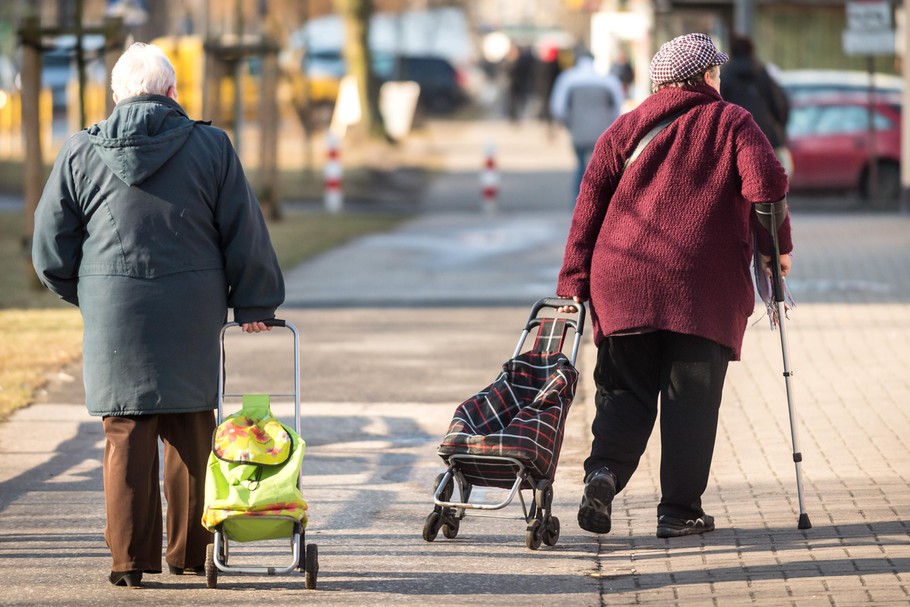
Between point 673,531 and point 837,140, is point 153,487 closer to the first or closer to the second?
point 673,531

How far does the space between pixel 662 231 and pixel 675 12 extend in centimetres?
2119

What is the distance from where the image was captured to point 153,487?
541cm

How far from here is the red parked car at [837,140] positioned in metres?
20.6

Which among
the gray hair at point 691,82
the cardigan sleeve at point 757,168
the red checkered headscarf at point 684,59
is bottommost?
the cardigan sleeve at point 757,168

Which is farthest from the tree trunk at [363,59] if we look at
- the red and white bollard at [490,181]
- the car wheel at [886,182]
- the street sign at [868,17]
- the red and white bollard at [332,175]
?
the street sign at [868,17]

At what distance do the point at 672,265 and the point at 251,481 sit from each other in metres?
1.70

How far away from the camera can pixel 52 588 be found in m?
5.31

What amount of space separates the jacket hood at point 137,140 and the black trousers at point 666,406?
1807 mm

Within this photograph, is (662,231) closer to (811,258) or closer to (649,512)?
(649,512)

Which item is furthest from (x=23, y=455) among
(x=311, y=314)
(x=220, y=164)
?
(x=311, y=314)

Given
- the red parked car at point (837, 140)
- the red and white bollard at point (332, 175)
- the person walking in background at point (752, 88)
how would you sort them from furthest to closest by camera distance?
the red and white bollard at point (332, 175) < the red parked car at point (837, 140) < the person walking in background at point (752, 88)

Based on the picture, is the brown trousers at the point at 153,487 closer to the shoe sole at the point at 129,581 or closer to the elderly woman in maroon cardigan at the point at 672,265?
the shoe sole at the point at 129,581

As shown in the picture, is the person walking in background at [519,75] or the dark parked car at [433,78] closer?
the person walking in background at [519,75]

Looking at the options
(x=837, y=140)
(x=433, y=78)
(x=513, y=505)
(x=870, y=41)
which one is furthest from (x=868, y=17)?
(x=433, y=78)
